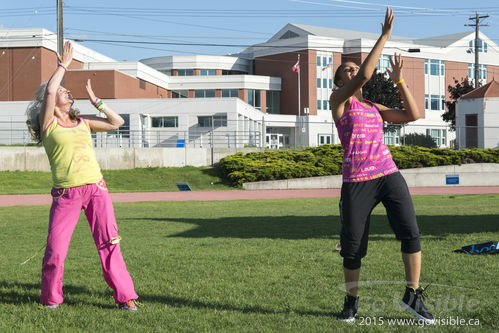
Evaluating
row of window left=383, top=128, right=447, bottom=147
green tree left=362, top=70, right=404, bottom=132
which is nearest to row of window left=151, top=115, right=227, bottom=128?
row of window left=383, top=128, right=447, bottom=147

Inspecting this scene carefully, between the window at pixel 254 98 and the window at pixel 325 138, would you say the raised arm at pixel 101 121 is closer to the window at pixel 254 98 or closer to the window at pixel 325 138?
the window at pixel 325 138

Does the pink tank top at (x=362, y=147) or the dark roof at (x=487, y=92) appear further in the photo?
the dark roof at (x=487, y=92)

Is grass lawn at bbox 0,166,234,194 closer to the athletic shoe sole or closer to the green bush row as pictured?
the green bush row

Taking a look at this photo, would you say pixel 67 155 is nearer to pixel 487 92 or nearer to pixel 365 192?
pixel 365 192

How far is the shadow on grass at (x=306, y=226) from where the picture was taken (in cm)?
1069

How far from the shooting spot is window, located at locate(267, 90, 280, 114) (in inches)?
2940

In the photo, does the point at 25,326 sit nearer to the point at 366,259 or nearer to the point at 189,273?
the point at 189,273

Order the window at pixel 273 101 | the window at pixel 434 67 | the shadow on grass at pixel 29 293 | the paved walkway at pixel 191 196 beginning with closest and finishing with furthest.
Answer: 1. the shadow on grass at pixel 29 293
2. the paved walkway at pixel 191 196
3. the window at pixel 273 101
4. the window at pixel 434 67

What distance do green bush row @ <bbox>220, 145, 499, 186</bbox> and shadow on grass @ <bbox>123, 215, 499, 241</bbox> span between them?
49.8ft

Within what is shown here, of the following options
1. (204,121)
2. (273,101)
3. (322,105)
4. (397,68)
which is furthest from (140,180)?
(273,101)

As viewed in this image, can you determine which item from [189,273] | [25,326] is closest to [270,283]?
[189,273]

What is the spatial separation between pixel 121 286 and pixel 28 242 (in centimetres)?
586

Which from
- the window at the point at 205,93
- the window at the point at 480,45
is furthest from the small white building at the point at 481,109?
the window at the point at 205,93

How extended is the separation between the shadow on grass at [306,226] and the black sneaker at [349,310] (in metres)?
5.08
